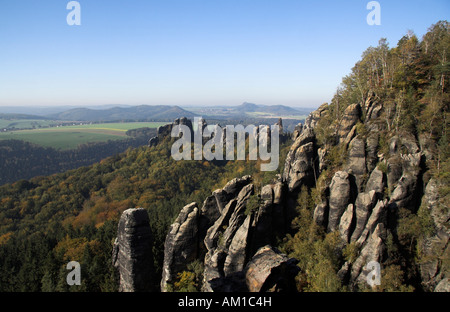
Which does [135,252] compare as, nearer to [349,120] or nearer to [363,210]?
[363,210]

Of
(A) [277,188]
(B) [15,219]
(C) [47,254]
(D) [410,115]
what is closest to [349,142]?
(D) [410,115]

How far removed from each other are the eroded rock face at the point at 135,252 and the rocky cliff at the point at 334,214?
0.66 ft

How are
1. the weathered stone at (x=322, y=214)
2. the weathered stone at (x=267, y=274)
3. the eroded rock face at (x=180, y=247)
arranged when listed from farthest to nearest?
the weathered stone at (x=322, y=214), the eroded rock face at (x=180, y=247), the weathered stone at (x=267, y=274)

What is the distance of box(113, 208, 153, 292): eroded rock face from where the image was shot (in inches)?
1193

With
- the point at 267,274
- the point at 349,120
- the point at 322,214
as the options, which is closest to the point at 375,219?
the point at 322,214

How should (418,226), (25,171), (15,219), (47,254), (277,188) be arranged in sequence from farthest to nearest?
(25,171)
(15,219)
(47,254)
(277,188)
(418,226)

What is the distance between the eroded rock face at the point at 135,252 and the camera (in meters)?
30.3

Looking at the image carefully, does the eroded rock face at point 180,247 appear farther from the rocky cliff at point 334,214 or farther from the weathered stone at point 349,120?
the weathered stone at point 349,120

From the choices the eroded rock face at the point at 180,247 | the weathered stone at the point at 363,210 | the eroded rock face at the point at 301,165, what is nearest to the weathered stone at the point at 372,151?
the weathered stone at the point at 363,210

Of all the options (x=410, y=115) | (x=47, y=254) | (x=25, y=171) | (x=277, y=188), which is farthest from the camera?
(x=25, y=171)

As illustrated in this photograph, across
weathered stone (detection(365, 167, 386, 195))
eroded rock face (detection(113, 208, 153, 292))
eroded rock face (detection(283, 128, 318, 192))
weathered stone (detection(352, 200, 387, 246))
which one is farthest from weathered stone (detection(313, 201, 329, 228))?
eroded rock face (detection(113, 208, 153, 292))

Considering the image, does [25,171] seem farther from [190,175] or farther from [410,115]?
[410,115]

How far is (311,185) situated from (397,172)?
11.6 metres
